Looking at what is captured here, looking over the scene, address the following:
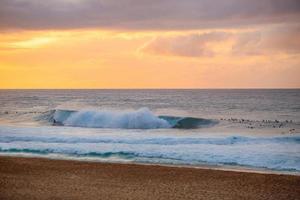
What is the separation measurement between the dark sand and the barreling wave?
17.2 meters

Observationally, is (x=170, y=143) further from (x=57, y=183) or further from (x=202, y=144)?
(x=57, y=183)

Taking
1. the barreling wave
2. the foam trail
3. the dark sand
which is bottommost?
the dark sand

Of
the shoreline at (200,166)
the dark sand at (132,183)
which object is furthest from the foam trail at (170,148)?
the dark sand at (132,183)

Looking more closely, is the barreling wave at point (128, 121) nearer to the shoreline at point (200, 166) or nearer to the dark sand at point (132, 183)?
the shoreline at point (200, 166)

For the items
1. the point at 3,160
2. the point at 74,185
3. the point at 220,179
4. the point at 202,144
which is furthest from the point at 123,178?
the point at 202,144

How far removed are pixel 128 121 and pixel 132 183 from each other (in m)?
20.5

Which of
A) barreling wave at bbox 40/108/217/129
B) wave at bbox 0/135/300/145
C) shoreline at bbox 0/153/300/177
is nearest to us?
shoreline at bbox 0/153/300/177

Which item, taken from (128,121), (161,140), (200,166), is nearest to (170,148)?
(161,140)

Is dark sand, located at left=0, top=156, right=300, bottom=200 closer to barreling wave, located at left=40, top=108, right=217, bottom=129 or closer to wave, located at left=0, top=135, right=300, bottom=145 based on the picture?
wave, located at left=0, top=135, right=300, bottom=145

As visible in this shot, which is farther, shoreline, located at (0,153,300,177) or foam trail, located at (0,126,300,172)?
foam trail, located at (0,126,300,172)

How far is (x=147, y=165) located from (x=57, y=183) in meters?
3.78

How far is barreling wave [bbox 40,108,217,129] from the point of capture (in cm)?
3189

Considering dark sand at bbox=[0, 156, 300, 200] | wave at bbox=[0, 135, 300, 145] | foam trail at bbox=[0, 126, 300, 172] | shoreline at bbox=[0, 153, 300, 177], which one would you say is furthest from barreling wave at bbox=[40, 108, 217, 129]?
dark sand at bbox=[0, 156, 300, 200]

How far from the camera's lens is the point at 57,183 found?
11695mm
